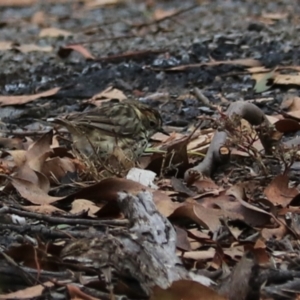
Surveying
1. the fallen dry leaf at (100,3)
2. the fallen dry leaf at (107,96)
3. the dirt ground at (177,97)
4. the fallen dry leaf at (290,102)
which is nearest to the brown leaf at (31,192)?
the dirt ground at (177,97)

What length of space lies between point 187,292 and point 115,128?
2.70 meters

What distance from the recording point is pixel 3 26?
38.3 feet

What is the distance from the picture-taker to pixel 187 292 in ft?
9.37

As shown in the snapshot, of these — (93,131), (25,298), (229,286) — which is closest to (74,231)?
(25,298)

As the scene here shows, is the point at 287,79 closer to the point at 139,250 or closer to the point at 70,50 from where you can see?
the point at 70,50

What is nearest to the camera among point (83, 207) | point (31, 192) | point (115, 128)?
point (83, 207)

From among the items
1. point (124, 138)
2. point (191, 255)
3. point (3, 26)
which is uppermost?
point (191, 255)

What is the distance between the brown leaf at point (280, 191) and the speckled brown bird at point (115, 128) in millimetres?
1072

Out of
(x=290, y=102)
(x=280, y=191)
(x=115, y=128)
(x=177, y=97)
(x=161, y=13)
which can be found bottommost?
(x=161, y=13)

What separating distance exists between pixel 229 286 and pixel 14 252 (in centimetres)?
80

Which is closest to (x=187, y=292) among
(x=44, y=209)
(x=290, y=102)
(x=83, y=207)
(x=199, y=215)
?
(x=199, y=215)

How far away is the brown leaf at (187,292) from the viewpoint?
2846 millimetres

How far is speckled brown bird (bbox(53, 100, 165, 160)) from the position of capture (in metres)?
5.19

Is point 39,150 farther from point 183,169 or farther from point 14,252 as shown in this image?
point 14,252
